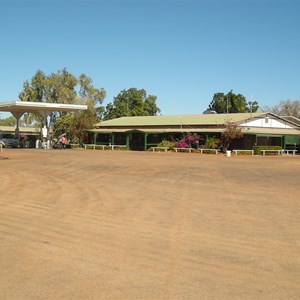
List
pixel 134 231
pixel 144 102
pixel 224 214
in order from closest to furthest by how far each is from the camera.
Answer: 1. pixel 134 231
2. pixel 224 214
3. pixel 144 102

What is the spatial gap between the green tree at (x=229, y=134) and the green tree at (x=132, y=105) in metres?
47.4

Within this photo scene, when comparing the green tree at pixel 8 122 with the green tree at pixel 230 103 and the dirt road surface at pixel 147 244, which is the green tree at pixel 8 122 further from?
the dirt road surface at pixel 147 244

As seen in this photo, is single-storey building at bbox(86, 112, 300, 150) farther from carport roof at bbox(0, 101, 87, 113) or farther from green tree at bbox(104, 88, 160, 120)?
green tree at bbox(104, 88, 160, 120)

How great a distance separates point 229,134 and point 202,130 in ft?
13.3

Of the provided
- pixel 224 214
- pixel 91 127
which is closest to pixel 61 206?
pixel 224 214

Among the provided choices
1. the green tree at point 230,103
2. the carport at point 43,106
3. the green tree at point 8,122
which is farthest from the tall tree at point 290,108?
the green tree at point 8,122

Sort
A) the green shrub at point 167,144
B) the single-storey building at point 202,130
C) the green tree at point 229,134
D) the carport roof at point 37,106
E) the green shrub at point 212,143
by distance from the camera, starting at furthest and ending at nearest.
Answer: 1. the green shrub at point 167,144
2. the carport roof at point 37,106
3. the single-storey building at point 202,130
4. the green shrub at point 212,143
5. the green tree at point 229,134

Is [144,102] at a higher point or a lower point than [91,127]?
higher

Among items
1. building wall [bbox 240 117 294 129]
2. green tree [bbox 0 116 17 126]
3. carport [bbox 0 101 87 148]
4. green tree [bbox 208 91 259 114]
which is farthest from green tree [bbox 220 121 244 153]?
green tree [bbox 0 116 17 126]

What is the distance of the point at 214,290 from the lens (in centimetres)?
502

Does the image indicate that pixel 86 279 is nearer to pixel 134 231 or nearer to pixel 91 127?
pixel 134 231

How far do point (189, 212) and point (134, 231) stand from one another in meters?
2.31

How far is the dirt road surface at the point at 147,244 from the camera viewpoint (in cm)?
508

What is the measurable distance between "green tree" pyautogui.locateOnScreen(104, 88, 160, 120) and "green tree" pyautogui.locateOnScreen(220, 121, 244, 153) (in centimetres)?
4744
